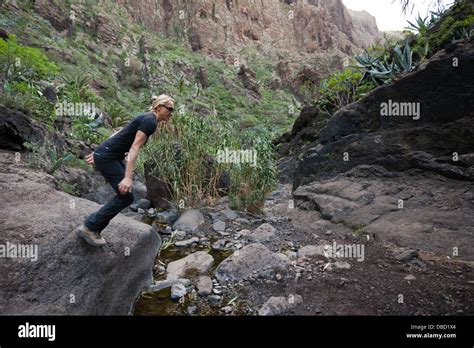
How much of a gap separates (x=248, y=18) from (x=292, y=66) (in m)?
14.3

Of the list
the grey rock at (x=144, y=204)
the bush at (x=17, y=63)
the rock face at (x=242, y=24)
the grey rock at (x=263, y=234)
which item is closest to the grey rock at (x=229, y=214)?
the grey rock at (x=263, y=234)

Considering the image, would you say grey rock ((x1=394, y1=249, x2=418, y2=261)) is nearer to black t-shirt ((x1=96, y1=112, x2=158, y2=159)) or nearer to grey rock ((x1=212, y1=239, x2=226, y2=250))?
grey rock ((x1=212, y1=239, x2=226, y2=250))

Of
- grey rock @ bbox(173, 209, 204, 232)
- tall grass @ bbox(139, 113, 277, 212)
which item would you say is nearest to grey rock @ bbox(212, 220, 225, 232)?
grey rock @ bbox(173, 209, 204, 232)

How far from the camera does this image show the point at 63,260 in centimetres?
297

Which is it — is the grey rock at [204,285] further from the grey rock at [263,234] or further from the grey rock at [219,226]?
the grey rock at [219,226]

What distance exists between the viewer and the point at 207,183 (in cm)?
675

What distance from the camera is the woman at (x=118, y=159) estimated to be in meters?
2.96

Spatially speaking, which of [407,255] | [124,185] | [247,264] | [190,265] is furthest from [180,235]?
[407,255]

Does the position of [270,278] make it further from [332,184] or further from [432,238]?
[332,184]

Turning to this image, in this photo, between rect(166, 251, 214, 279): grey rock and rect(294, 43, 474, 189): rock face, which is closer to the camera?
rect(166, 251, 214, 279): grey rock

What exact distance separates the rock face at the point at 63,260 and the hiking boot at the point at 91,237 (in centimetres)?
9

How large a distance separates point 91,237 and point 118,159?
2.51 feet

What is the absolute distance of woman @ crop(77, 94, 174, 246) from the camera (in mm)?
2955

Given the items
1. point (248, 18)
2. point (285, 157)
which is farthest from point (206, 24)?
point (285, 157)
